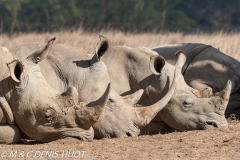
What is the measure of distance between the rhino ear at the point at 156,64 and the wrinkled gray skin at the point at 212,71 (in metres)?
1.38

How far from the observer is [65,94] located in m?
9.60

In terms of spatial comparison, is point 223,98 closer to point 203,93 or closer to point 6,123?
point 203,93

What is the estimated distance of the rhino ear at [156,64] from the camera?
36.0 ft

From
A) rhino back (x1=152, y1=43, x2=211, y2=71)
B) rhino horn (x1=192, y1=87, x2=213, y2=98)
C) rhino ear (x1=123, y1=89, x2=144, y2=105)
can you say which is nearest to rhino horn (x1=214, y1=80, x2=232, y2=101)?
rhino horn (x1=192, y1=87, x2=213, y2=98)

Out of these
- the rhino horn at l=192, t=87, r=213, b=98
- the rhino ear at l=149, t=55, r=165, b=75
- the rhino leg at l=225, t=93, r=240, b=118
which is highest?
the rhino ear at l=149, t=55, r=165, b=75

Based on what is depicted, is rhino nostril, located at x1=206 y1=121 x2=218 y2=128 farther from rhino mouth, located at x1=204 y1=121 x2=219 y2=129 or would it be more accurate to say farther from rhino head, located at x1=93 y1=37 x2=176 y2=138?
rhino head, located at x1=93 y1=37 x2=176 y2=138

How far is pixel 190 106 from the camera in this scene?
11.0 m

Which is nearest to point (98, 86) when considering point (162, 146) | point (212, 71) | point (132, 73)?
point (132, 73)

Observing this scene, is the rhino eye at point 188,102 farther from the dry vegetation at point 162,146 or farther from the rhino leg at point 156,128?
the dry vegetation at point 162,146

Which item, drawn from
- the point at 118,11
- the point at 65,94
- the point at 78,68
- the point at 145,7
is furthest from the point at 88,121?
the point at 145,7

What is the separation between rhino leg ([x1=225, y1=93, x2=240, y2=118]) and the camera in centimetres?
1259

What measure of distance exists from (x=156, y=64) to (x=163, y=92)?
0.38m

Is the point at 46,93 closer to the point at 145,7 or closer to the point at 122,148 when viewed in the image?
the point at 122,148

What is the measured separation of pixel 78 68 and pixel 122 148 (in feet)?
5.28
